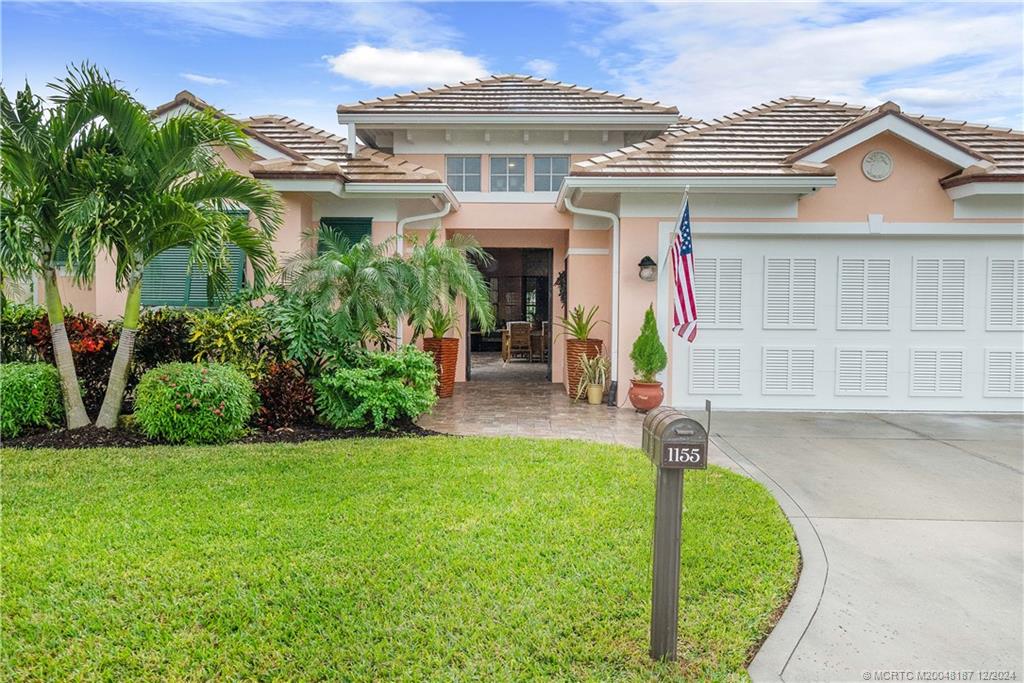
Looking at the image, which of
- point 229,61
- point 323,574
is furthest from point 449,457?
point 229,61

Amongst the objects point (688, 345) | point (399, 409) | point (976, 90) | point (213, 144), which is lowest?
point (399, 409)

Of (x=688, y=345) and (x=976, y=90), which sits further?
(x=976, y=90)

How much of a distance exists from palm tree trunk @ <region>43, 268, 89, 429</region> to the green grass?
135 cm

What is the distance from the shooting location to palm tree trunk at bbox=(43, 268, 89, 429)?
7.00m

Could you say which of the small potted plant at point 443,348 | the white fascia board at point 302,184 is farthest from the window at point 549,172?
the white fascia board at point 302,184

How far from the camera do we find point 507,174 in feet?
39.7

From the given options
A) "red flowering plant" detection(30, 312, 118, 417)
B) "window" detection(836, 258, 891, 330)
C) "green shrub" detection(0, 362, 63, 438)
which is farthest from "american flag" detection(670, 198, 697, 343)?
"green shrub" detection(0, 362, 63, 438)

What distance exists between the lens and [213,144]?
7160 millimetres

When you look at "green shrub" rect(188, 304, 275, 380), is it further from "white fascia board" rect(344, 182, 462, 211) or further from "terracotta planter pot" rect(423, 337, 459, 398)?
"terracotta planter pot" rect(423, 337, 459, 398)

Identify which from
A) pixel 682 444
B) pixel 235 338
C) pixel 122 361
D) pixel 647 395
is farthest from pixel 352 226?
pixel 682 444

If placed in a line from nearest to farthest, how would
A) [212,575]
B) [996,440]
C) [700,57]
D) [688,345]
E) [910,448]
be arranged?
[212,575] < [910,448] < [996,440] < [688,345] < [700,57]

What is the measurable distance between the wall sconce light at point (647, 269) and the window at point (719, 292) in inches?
26.5

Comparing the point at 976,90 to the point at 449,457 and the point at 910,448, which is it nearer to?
the point at 910,448

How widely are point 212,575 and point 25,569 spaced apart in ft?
3.74
